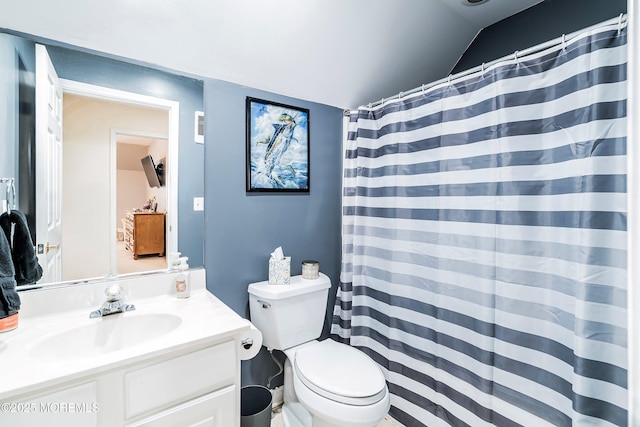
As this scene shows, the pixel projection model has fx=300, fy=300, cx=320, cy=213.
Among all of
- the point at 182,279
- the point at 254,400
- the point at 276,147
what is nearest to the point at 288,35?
the point at 276,147

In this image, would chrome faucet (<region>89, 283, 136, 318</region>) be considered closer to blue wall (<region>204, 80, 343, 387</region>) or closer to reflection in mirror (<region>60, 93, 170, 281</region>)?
reflection in mirror (<region>60, 93, 170, 281</region>)

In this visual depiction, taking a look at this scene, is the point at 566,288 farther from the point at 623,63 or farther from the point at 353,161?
the point at 353,161

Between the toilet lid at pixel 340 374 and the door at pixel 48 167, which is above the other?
the door at pixel 48 167

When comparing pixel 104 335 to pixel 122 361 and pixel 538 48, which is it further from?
pixel 538 48

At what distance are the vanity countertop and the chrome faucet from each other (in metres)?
0.02

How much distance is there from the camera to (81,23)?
→ 1.18 metres

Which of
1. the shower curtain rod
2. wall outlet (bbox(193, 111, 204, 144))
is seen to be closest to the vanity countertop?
wall outlet (bbox(193, 111, 204, 144))

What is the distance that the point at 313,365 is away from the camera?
4.66 ft

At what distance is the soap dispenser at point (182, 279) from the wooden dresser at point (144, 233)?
0.34ft

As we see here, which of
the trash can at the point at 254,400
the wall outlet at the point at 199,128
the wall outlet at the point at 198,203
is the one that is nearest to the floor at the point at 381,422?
the trash can at the point at 254,400

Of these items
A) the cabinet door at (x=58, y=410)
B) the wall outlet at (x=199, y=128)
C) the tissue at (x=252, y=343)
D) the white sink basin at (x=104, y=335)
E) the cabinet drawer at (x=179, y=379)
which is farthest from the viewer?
the wall outlet at (x=199, y=128)

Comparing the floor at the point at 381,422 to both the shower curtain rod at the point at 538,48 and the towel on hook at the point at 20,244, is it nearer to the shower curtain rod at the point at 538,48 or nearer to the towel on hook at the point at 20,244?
the towel on hook at the point at 20,244

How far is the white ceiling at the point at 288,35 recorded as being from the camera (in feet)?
3.91

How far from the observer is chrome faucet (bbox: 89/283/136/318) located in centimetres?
117
